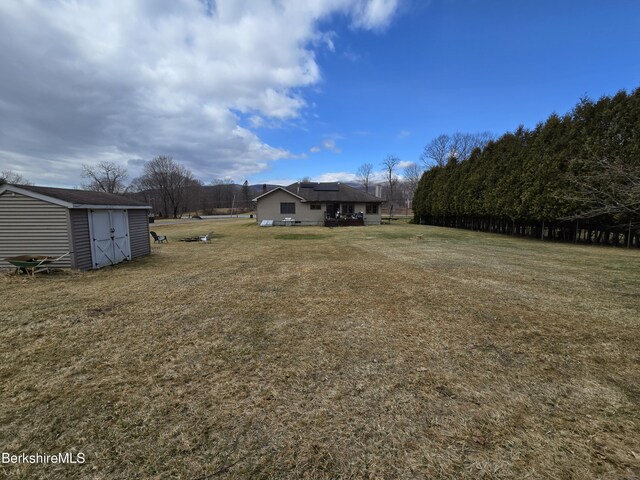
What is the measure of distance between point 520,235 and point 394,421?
23193 millimetres

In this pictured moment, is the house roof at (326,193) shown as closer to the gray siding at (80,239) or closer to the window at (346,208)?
the window at (346,208)

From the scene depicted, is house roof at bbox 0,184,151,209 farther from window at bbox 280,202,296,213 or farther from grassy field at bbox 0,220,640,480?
window at bbox 280,202,296,213

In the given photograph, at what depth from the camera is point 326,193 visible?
1179 inches

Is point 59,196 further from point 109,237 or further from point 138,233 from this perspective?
point 138,233

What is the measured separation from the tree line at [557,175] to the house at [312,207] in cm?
946

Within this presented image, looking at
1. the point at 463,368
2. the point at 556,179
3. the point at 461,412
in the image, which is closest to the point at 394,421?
the point at 461,412

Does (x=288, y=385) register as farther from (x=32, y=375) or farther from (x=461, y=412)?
(x=32, y=375)

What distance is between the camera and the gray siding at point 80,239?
863 cm

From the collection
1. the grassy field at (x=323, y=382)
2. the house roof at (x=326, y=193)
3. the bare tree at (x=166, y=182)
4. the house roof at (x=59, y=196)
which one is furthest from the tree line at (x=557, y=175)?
the bare tree at (x=166, y=182)

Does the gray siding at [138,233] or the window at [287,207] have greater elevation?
the window at [287,207]

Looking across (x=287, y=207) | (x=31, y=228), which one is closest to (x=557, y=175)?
(x=287, y=207)

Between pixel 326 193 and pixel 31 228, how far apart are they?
23.8 meters

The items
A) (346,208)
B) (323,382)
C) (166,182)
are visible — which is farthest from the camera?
(166,182)

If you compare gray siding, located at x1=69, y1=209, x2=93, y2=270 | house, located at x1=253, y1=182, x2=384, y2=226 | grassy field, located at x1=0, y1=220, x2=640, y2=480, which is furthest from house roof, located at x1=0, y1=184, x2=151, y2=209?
house, located at x1=253, y1=182, x2=384, y2=226
